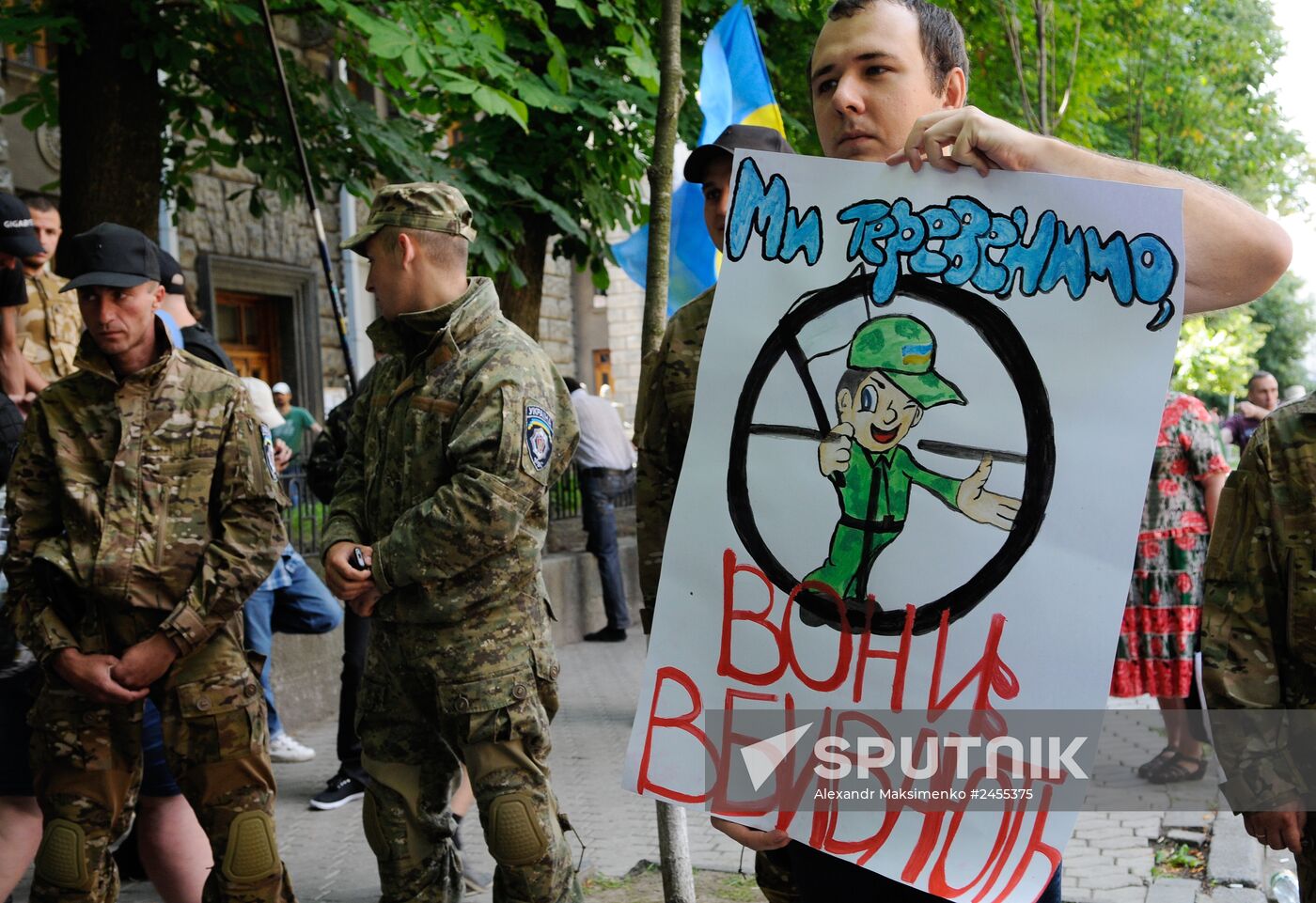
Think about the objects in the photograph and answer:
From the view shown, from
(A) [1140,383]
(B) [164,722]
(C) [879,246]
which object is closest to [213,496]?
(B) [164,722]

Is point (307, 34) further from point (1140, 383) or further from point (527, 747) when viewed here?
point (1140, 383)

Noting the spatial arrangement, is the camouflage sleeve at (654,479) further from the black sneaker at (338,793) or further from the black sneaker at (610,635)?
the black sneaker at (610,635)

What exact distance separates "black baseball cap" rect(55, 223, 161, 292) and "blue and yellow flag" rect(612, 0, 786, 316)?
223 centimetres

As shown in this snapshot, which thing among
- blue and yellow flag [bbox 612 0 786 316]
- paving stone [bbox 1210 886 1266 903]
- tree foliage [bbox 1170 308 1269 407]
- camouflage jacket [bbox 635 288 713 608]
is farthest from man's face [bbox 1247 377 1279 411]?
tree foliage [bbox 1170 308 1269 407]

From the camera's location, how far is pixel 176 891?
3777 mm

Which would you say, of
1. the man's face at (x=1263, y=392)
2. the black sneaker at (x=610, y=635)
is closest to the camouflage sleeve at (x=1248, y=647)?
the black sneaker at (x=610, y=635)

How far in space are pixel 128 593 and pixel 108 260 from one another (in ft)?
2.97

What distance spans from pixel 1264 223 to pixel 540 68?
7.30 m

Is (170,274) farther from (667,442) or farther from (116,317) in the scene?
(667,442)

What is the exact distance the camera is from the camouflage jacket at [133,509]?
3412 mm

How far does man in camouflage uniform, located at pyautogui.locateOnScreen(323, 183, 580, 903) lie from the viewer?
3291mm

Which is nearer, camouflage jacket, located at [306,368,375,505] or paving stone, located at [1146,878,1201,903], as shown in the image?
paving stone, located at [1146,878,1201,903]

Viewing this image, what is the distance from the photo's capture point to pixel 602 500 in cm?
999

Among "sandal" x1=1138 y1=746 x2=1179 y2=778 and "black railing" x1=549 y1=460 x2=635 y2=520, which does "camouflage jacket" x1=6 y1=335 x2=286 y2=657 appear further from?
"black railing" x1=549 y1=460 x2=635 y2=520
